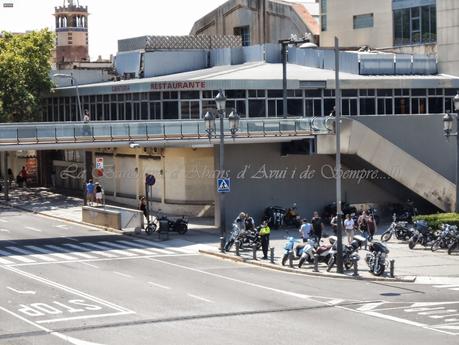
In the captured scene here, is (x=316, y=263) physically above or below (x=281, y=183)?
below

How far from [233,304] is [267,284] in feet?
14.0

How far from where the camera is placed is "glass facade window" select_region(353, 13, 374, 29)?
69.5 m

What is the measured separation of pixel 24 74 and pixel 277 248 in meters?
33.9

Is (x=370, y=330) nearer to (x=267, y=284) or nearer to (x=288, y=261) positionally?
(x=267, y=284)

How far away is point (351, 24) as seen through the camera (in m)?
71.2

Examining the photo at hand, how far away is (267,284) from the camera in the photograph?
106ft

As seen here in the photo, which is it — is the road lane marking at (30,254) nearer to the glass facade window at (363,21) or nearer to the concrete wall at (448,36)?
the concrete wall at (448,36)

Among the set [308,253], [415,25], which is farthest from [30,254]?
[415,25]

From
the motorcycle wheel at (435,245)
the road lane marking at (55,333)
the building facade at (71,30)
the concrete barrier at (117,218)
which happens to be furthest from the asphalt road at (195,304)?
the building facade at (71,30)

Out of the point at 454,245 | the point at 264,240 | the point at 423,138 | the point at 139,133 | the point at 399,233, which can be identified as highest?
the point at 139,133

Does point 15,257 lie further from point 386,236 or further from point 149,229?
point 386,236

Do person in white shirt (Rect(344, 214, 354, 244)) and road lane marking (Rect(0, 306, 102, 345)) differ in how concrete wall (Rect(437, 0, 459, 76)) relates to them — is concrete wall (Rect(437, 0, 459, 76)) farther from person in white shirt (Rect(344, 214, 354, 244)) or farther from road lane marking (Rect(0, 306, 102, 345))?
road lane marking (Rect(0, 306, 102, 345))

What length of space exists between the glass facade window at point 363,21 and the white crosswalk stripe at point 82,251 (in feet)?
102

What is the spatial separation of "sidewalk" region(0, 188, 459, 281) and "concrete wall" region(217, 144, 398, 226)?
204 centimetres
